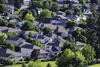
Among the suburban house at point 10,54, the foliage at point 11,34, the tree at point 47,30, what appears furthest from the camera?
the tree at point 47,30

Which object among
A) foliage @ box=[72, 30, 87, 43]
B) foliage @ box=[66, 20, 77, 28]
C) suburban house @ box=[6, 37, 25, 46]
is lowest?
foliage @ box=[66, 20, 77, 28]

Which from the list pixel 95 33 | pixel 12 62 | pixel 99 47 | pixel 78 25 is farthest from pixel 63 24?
pixel 12 62

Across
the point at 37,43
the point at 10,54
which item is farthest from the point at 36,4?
the point at 10,54

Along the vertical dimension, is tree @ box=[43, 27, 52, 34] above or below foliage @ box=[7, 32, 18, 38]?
below

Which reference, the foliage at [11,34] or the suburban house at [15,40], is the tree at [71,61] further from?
the foliage at [11,34]

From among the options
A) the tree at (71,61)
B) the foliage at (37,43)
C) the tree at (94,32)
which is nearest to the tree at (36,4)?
the tree at (94,32)

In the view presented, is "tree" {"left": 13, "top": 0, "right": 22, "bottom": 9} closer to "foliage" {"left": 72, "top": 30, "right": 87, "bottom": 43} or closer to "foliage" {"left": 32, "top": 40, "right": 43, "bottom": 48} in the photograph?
"foliage" {"left": 72, "top": 30, "right": 87, "bottom": 43}

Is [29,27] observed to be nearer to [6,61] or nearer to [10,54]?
[10,54]

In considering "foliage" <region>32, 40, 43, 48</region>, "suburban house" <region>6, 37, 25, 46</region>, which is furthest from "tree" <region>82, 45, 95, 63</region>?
"suburban house" <region>6, 37, 25, 46</region>
